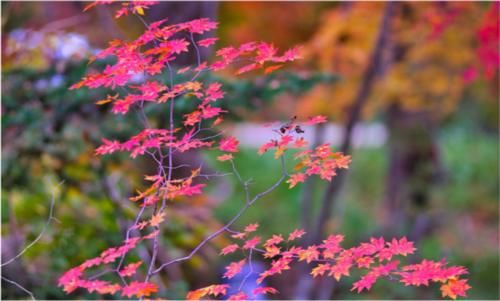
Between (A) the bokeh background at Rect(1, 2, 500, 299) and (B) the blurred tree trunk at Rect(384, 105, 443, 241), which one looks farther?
(B) the blurred tree trunk at Rect(384, 105, 443, 241)

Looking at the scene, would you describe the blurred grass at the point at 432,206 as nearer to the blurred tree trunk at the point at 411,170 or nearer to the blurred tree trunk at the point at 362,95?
the blurred tree trunk at the point at 411,170

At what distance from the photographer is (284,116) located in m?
10.5

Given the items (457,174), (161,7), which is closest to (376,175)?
(457,174)

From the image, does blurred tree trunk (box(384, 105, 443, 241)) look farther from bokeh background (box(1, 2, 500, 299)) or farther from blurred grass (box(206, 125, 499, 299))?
blurred grass (box(206, 125, 499, 299))

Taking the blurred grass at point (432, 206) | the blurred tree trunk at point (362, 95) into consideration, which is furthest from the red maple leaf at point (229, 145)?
the blurred grass at point (432, 206)

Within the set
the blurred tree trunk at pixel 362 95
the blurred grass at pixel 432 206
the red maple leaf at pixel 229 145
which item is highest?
the blurred grass at pixel 432 206

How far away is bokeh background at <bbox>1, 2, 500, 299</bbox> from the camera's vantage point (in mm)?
3188

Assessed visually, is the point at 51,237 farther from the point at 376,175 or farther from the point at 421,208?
the point at 376,175

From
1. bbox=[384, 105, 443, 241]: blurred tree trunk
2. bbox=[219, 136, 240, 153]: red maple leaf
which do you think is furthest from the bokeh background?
bbox=[219, 136, 240, 153]: red maple leaf

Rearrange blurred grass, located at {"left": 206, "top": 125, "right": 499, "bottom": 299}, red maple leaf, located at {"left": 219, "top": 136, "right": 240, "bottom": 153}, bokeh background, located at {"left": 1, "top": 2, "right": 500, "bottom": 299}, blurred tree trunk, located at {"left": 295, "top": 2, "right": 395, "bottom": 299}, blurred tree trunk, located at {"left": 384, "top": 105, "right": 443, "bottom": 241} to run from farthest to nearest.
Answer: blurred tree trunk, located at {"left": 384, "top": 105, "right": 443, "bottom": 241} → blurred grass, located at {"left": 206, "top": 125, "right": 499, "bottom": 299} → blurred tree trunk, located at {"left": 295, "top": 2, "right": 395, "bottom": 299} → bokeh background, located at {"left": 1, "top": 2, "right": 500, "bottom": 299} → red maple leaf, located at {"left": 219, "top": 136, "right": 240, "bottom": 153}

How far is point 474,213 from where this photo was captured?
7719 millimetres

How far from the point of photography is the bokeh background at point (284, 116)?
3188mm

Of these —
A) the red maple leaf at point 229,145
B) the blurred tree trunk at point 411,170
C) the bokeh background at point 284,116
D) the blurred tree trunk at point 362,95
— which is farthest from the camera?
the blurred tree trunk at point 411,170

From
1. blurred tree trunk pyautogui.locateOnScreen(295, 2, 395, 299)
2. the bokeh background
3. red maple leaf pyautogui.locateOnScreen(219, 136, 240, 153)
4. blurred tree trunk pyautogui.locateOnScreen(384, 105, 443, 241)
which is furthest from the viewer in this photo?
blurred tree trunk pyautogui.locateOnScreen(384, 105, 443, 241)
